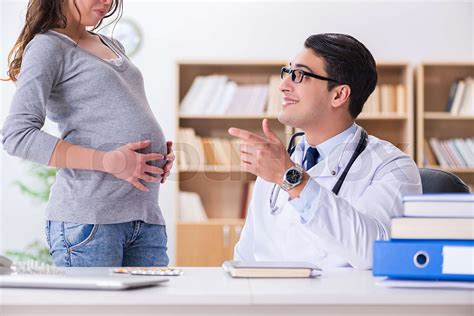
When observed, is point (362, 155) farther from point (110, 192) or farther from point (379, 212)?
point (110, 192)

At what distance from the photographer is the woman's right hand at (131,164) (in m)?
1.67

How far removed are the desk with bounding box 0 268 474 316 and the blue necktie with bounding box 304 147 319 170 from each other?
0.87 meters

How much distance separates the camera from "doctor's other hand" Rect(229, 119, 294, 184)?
1537 mm

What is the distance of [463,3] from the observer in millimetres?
4645

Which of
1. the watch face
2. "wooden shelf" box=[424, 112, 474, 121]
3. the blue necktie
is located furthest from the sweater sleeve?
"wooden shelf" box=[424, 112, 474, 121]

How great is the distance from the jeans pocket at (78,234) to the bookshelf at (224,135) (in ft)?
8.38

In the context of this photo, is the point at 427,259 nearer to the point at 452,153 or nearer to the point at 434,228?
the point at 434,228

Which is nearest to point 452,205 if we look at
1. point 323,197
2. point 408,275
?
point 408,275

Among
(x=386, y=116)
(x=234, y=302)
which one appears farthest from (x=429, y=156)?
(x=234, y=302)

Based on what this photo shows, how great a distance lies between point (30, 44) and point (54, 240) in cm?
49

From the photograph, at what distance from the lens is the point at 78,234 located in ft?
5.62

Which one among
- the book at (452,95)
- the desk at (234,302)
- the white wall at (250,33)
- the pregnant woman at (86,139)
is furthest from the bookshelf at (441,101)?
the desk at (234,302)

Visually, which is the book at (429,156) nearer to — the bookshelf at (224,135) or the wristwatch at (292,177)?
the bookshelf at (224,135)

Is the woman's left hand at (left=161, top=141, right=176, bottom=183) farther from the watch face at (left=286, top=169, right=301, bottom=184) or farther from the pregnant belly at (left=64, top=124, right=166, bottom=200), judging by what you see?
the watch face at (left=286, top=169, right=301, bottom=184)
